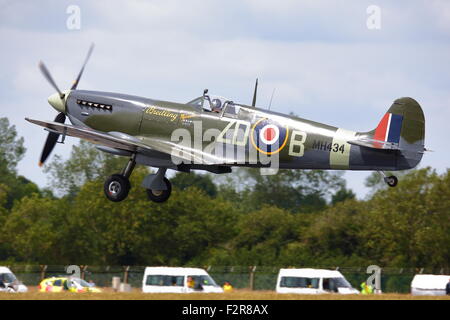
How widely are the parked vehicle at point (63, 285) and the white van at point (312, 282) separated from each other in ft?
20.7

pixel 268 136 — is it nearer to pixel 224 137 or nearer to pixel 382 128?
pixel 224 137

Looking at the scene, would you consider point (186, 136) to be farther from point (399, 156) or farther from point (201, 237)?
point (201, 237)

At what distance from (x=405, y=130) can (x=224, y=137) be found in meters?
4.19

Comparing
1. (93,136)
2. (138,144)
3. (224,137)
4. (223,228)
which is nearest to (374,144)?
(224,137)

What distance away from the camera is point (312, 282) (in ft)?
106

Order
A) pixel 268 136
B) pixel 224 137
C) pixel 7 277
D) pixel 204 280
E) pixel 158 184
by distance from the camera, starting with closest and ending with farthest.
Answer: pixel 268 136
pixel 224 137
pixel 158 184
pixel 204 280
pixel 7 277

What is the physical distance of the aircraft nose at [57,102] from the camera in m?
25.3

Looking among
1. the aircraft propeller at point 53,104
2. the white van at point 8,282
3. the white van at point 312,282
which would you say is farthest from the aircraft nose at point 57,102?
the white van at point 312,282

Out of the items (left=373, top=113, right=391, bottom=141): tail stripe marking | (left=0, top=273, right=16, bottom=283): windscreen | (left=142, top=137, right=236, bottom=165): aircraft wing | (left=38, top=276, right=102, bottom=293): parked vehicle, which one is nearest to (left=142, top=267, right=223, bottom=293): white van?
(left=38, top=276, right=102, bottom=293): parked vehicle

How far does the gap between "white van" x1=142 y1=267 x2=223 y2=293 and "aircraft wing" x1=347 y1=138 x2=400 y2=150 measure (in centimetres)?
1060

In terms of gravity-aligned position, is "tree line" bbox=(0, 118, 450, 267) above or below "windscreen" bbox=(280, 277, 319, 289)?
above

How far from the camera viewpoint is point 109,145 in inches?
910

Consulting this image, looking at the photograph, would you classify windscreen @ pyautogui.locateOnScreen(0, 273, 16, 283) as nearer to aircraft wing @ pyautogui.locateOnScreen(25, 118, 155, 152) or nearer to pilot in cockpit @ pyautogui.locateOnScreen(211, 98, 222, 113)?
aircraft wing @ pyautogui.locateOnScreen(25, 118, 155, 152)

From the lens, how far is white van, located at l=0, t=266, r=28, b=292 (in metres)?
30.8
